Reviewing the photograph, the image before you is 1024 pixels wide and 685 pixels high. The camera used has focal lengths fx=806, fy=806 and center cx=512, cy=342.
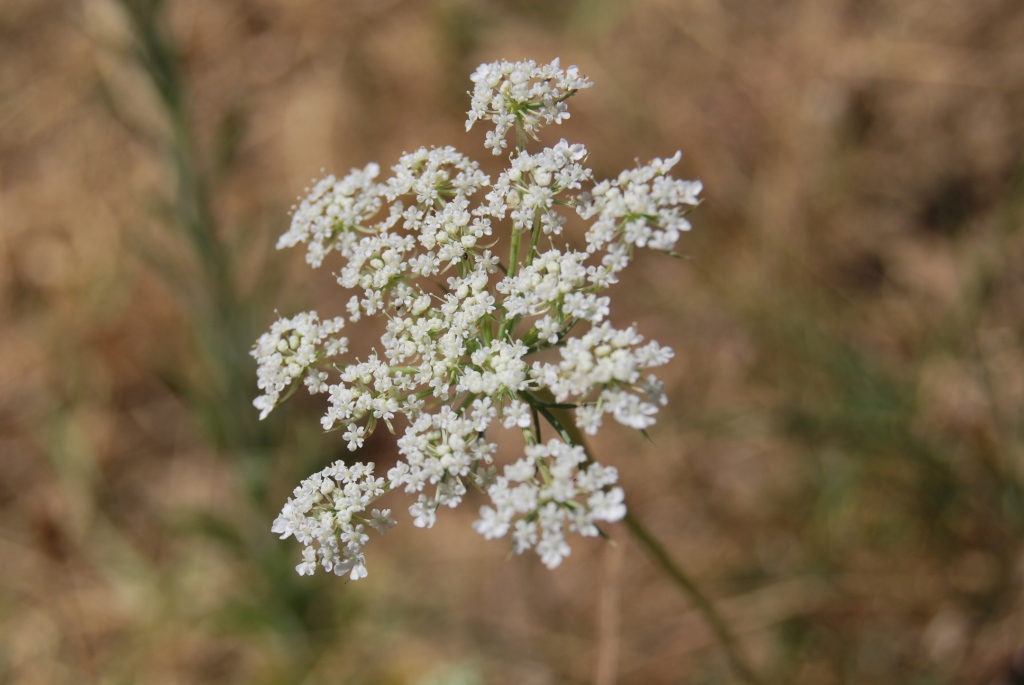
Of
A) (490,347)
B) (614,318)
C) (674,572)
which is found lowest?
(674,572)

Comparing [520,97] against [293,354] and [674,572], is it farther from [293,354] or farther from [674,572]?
[674,572]

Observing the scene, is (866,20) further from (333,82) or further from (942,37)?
(333,82)

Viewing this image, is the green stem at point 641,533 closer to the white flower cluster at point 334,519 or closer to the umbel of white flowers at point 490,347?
the umbel of white flowers at point 490,347

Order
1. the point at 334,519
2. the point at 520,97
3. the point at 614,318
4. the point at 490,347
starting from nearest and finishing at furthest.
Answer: the point at 334,519, the point at 490,347, the point at 520,97, the point at 614,318

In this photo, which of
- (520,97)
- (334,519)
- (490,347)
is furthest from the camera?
(520,97)

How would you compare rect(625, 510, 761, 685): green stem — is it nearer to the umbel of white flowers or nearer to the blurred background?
the umbel of white flowers

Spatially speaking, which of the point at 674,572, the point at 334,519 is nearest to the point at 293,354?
the point at 334,519

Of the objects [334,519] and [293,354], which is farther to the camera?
[293,354]

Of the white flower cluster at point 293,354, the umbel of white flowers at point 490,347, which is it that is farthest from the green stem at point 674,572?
the white flower cluster at point 293,354

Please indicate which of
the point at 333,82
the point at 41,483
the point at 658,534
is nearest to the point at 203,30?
the point at 333,82
